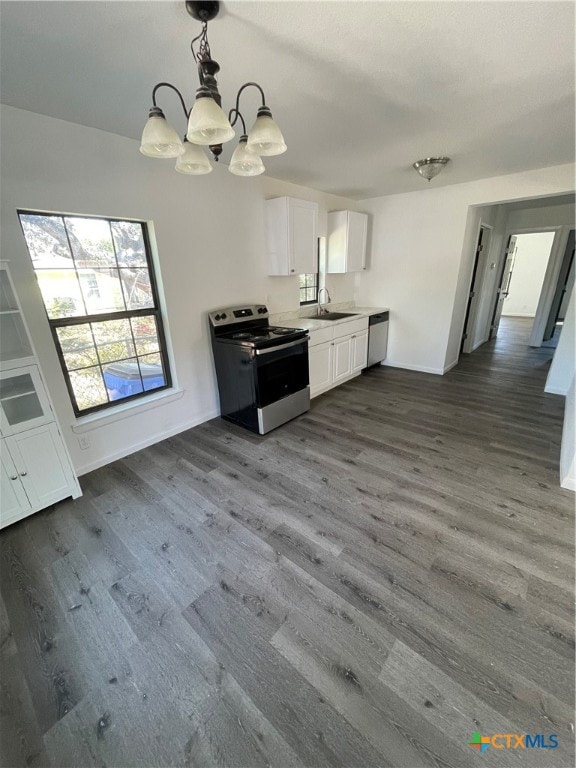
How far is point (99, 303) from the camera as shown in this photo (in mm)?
2494

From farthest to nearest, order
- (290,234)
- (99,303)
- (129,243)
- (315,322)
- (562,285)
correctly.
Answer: (562,285), (315,322), (290,234), (129,243), (99,303)

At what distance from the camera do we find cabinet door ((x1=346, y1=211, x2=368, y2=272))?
432 cm

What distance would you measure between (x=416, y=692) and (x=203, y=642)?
2.94 ft

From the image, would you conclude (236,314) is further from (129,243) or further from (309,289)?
(309,289)

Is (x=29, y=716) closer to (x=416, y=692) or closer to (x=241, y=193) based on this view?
(x=416, y=692)

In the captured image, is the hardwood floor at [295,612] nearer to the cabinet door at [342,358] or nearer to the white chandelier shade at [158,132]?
the cabinet door at [342,358]

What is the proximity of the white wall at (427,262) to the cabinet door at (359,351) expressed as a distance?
76cm

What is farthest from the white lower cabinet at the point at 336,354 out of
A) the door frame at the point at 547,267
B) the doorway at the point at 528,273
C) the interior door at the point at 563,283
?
the doorway at the point at 528,273

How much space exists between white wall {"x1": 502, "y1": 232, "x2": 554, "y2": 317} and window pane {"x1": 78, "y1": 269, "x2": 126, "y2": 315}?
10300mm

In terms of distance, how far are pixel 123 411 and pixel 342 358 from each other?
2640 mm

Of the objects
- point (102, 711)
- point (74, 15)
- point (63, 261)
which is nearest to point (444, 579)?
point (102, 711)

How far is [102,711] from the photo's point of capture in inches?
45.5

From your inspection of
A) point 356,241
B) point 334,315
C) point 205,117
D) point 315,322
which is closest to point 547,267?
point 356,241

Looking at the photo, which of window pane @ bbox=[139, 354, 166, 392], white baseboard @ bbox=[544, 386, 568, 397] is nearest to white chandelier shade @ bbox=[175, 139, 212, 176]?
window pane @ bbox=[139, 354, 166, 392]
